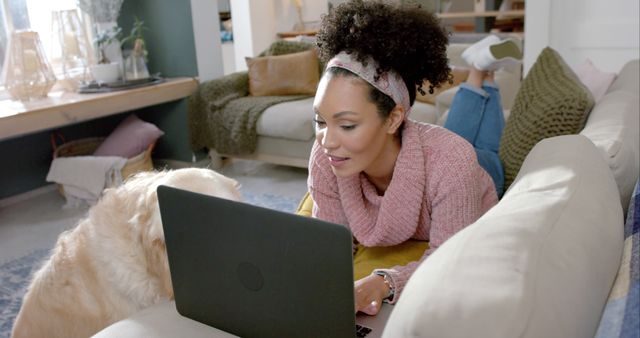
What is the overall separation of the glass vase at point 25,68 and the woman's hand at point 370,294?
3.07 meters

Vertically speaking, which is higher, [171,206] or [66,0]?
[66,0]

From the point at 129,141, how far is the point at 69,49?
78 cm

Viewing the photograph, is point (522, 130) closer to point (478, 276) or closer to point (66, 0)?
point (478, 276)

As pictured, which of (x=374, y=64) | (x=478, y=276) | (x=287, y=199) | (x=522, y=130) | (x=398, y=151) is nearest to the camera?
(x=478, y=276)

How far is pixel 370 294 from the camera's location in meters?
1.14

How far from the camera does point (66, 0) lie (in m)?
4.09

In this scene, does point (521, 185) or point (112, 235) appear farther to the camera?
point (112, 235)

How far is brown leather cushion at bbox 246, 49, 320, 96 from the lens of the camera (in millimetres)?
4164

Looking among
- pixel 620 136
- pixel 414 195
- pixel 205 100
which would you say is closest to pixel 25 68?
pixel 205 100

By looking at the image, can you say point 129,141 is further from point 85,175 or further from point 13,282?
point 13,282

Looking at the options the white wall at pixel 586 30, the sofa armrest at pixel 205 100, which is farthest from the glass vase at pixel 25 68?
the white wall at pixel 586 30

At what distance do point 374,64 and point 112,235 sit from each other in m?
0.74

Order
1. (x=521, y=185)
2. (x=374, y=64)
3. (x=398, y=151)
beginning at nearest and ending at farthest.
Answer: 1. (x=521, y=185)
2. (x=374, y=64)
3. (x=398, y=151)

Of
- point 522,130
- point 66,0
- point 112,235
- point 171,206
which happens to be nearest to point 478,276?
point 171,206
